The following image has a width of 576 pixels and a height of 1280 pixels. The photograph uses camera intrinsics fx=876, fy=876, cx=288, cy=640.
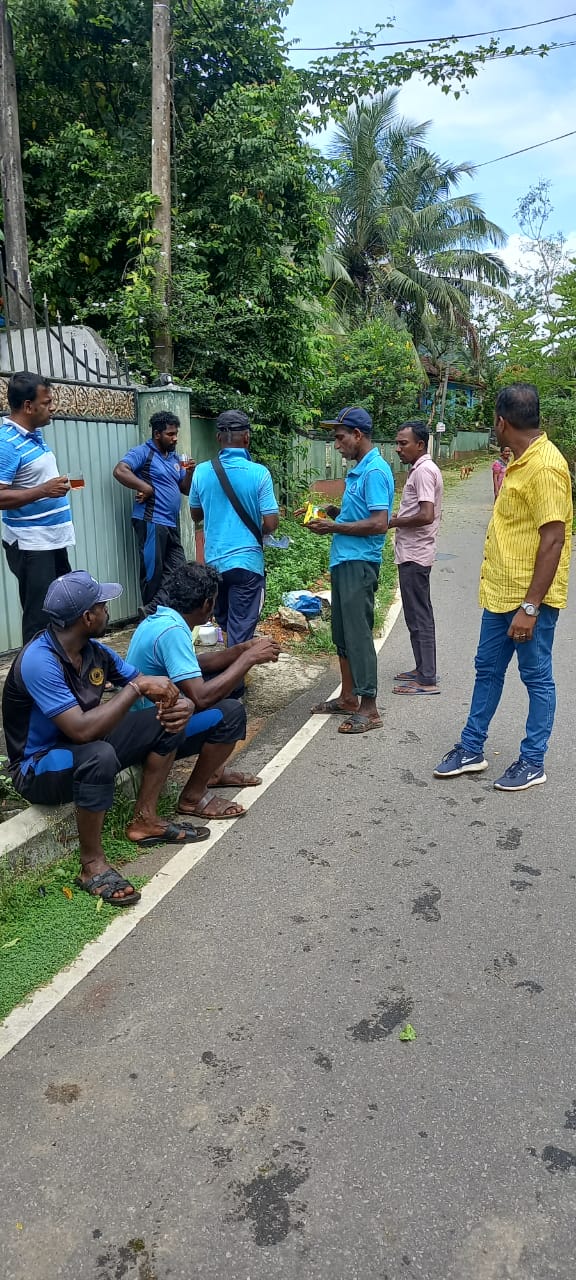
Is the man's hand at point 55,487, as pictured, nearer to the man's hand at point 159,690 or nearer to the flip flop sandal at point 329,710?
the man's hand at point 159,690

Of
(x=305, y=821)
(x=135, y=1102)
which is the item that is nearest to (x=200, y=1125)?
(x=135, y=1102)

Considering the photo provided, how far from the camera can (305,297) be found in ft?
35.2

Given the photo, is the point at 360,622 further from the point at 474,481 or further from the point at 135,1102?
the point at 474,481

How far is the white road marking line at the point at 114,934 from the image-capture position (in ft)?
8.94

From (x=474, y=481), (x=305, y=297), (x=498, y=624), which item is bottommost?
(x=474, y=481)

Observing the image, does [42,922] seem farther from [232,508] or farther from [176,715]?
[232,508]

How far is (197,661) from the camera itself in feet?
12.9

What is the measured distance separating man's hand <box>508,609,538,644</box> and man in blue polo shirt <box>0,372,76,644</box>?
2415 mm

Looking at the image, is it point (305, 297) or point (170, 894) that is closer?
point (170, 894)

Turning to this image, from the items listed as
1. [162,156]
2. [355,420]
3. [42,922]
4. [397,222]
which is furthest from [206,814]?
[397,222]

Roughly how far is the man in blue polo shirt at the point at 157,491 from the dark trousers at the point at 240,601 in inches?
62.7

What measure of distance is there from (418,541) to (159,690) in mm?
3425

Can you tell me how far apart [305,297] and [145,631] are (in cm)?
812

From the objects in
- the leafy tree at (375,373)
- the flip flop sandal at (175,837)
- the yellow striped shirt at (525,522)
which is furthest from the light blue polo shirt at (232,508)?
the leafy tree at (375,373)
